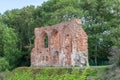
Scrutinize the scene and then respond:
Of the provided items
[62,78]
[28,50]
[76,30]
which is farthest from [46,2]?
[62,78]

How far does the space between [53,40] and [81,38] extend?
622cm

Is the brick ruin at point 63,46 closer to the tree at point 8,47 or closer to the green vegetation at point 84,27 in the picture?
the green vegetation at point 84,27

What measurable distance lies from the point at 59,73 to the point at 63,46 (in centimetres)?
865

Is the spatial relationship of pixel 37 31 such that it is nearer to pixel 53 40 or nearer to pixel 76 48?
pixel 53 40

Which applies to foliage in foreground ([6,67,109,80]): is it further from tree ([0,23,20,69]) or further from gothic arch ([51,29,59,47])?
tree ([0,23,20,69])

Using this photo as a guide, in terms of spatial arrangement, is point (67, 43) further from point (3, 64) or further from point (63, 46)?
point (3, 64)

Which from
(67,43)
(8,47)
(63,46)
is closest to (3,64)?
(8,47)

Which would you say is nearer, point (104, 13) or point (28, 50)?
point (104, 13)

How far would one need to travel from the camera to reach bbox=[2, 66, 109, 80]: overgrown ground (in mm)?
21344

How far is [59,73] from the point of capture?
81.0 feet

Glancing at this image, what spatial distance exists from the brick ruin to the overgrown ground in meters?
4.21

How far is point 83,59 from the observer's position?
1174 inches

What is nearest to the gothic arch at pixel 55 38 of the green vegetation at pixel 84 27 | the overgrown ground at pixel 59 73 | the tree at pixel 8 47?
the green vegetation at pixel 84 27

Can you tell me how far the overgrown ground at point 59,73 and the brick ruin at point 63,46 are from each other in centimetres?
421
